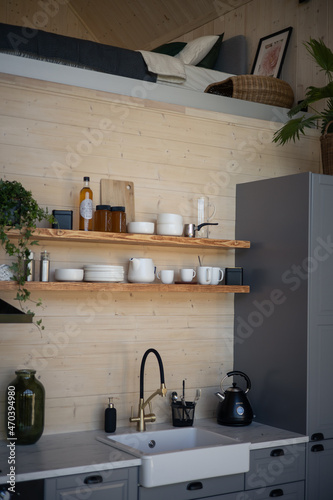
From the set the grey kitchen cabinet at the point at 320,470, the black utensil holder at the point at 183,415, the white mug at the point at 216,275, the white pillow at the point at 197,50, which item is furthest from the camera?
the white pillow at the point at 197,50

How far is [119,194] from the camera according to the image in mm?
3275

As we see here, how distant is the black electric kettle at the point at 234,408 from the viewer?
10.9 feet

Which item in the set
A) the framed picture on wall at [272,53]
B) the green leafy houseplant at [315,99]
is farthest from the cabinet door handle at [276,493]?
the framed picture on wall at [272,53]

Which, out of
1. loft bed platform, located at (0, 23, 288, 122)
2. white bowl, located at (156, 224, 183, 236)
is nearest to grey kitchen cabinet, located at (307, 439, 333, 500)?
white bowl, located at (156, 224, 183, 236)

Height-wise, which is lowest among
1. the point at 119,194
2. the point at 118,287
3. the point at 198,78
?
the point at 118,287

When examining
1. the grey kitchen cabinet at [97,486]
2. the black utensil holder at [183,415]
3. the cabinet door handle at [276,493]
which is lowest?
the cabinet door handle at [276,493]

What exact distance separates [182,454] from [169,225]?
1145 millimetres

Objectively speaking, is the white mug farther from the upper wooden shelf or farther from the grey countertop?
the grey countertop

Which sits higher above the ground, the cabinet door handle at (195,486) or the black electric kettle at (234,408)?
the black electric kettle at (234,408)

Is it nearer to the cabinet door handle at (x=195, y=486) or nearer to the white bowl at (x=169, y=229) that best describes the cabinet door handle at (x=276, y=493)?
the cabinet door handle at (x=195, y=486)

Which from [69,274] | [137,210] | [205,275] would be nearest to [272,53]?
[137,210]

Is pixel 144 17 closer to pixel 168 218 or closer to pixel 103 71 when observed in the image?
pixel 103 71

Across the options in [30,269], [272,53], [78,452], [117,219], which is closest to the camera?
[78,452]

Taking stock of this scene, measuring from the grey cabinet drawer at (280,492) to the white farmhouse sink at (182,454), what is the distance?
0.52 feet
